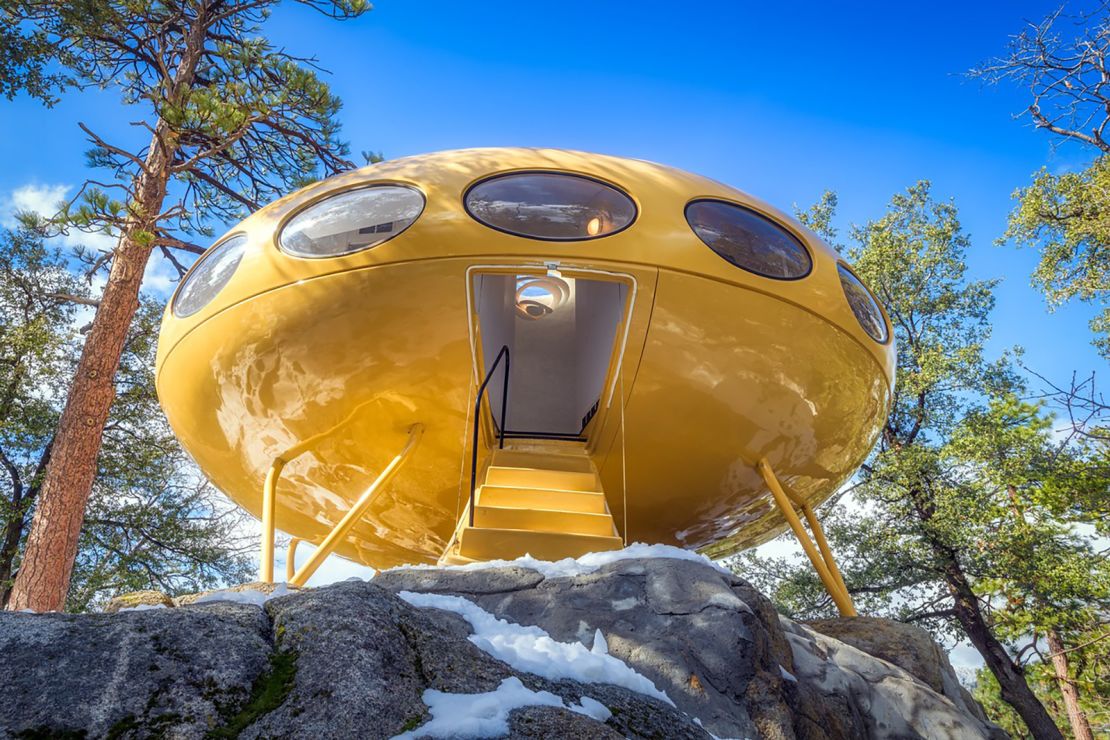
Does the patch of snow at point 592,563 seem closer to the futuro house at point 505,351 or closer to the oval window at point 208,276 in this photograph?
the futuro house at point 505,351

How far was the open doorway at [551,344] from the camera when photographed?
316 inches

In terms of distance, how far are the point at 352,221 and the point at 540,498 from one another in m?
2.31

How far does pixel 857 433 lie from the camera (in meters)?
6.22

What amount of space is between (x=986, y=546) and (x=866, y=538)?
1.85 m

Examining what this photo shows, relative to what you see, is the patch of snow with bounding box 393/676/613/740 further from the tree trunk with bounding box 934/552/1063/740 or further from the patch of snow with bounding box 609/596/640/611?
the tree trunk with bounding box 934/552/1063/740

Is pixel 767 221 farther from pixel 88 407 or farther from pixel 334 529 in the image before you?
pixel 88 407

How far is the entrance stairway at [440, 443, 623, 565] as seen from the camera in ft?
14.4

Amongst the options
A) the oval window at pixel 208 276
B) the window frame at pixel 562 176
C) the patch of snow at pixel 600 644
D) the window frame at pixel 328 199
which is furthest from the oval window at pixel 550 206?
the patch of snow at pixel 600 644

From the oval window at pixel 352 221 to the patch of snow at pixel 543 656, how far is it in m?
2.97

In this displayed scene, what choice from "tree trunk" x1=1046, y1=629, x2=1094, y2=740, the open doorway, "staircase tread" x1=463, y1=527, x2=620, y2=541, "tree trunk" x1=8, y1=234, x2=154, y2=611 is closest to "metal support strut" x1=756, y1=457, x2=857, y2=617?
"staircase tread" x1=463, y1=527, x2=620, y2=541

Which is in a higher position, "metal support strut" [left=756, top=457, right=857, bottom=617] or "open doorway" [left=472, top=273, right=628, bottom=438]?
"open doorway" [left=472, top=273, right=628, bottom=438]

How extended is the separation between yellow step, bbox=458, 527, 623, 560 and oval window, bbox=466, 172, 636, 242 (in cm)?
193

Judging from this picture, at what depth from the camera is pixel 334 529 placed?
16.3 feet

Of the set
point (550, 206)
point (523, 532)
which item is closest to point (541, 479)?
point (523, 532)
